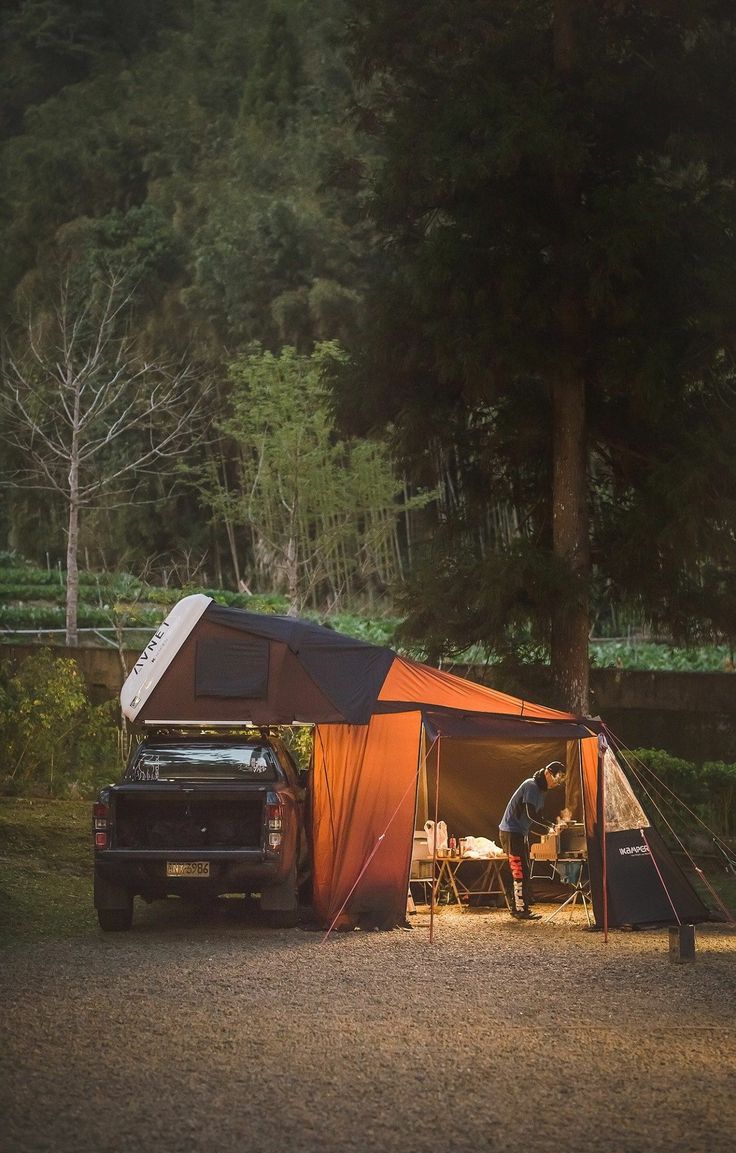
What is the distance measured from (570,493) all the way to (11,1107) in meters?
11.0

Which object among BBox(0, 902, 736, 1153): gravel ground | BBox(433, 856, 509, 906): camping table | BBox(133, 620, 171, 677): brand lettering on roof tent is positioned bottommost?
BBox(0, 902, 736, 1153): gravel ground

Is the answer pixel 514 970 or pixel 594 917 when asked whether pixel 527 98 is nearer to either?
pixel 594 917

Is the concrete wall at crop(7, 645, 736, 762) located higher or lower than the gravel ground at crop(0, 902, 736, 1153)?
higher

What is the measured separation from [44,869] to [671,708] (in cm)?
1162

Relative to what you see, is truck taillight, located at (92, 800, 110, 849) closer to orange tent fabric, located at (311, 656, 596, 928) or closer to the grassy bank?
the grassy bank

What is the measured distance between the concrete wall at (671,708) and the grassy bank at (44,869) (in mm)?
6063

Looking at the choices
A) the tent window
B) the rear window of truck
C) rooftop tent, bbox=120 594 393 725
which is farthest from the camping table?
the rear window of truck

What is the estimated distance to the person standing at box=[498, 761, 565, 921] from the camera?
42.2 ft

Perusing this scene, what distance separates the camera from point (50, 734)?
19328mm

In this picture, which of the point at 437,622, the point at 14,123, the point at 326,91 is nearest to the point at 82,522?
the point at 326,91

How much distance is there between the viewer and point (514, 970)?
9.97 meters

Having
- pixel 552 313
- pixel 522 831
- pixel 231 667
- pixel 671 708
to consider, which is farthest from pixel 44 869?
pixel 671 708

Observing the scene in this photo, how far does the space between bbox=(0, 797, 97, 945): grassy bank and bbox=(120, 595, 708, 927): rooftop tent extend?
1.81 metres

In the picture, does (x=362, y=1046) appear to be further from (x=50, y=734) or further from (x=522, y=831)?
(x=50, y=734)
